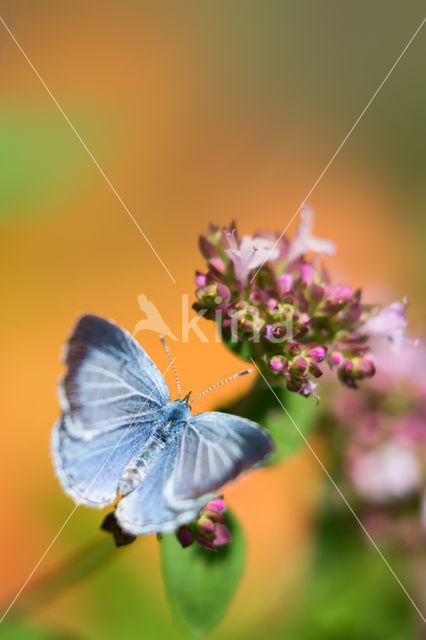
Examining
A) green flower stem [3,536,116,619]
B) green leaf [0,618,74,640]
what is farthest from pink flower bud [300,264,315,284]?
green leaf [0,618,74,640]

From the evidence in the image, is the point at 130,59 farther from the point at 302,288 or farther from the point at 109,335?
the point at 109,335

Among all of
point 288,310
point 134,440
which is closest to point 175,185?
point 288,310

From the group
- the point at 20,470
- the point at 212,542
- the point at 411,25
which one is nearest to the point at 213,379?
the point at 20,470

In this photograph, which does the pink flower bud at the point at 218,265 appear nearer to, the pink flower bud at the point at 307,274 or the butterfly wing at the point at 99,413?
the pink flower bud at the point at 307,274

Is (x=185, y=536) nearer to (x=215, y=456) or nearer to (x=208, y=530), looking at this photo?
(x=208, y=530)

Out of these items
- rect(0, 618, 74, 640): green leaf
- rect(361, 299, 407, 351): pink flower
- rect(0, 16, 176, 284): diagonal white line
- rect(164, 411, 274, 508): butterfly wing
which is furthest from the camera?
rect(0, 16, 176, 284): diagonal white line

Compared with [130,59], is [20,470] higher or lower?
lower

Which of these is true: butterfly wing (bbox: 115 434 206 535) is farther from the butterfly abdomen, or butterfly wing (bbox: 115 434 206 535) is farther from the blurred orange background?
the blurred orange background
